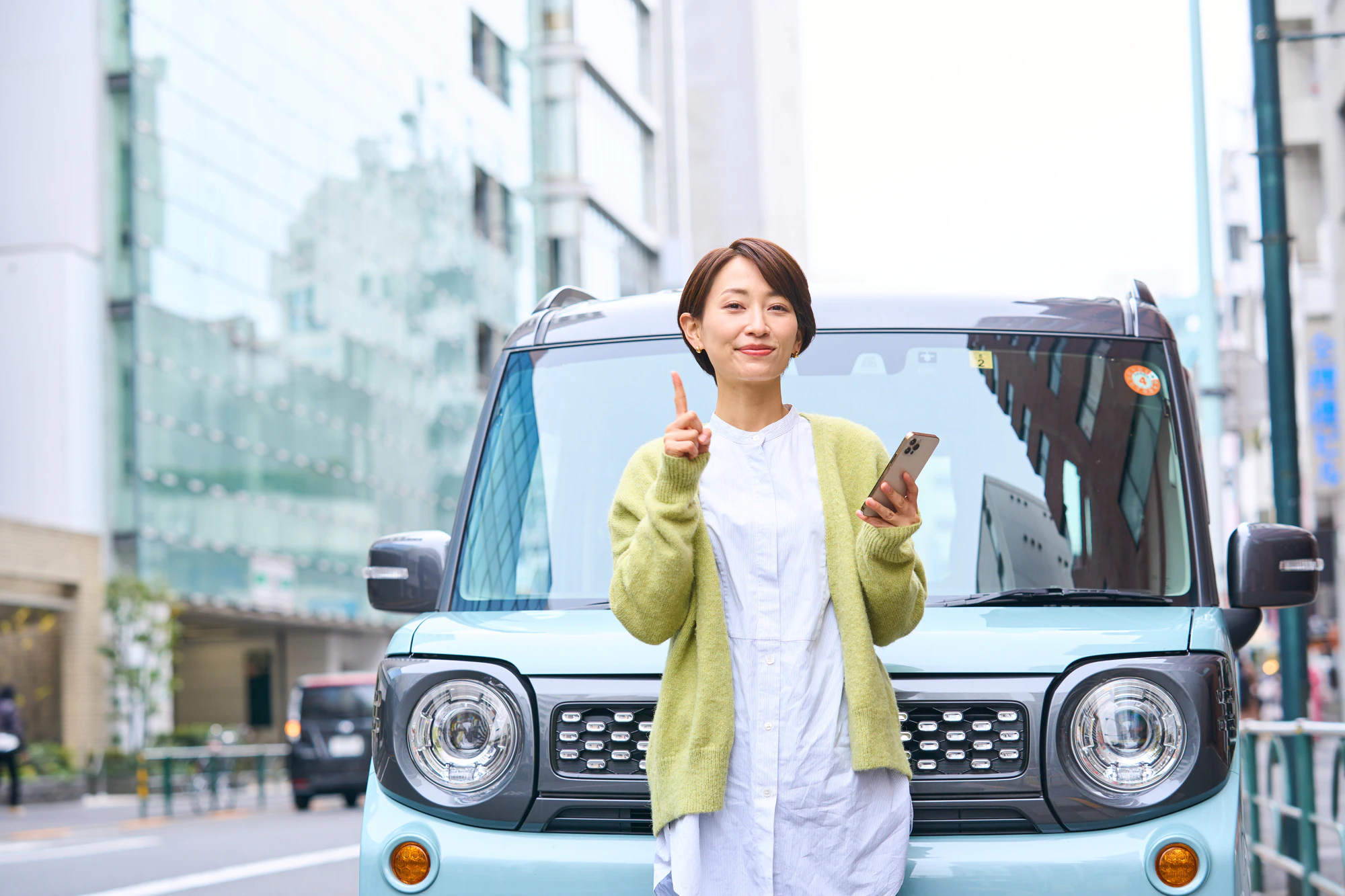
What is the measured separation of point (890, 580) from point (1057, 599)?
1.14 metres

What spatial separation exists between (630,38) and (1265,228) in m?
56.0

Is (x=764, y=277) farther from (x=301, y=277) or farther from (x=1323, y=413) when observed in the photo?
(x=301, y=277)

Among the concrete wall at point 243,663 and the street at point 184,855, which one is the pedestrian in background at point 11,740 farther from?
the concrete wall at point 243,663

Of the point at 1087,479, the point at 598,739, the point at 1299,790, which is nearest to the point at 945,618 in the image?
the point at 1087,479

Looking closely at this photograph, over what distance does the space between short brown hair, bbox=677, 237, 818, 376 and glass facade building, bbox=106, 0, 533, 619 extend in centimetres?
3151

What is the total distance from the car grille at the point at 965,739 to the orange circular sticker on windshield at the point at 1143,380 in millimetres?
1192

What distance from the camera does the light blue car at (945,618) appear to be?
354 centimetres

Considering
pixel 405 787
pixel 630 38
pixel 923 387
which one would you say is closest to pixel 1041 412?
pixel 923 387

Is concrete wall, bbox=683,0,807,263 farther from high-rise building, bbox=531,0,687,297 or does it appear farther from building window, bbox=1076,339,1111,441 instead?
building window, bbox=1076,339,1111,441

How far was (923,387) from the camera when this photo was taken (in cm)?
444

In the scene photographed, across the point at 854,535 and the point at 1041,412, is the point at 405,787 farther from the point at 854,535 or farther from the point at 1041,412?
the point at 1041,412

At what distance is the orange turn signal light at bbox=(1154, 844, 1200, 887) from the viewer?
3508 mm

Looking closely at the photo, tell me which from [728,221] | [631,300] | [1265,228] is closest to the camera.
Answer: [631,300]

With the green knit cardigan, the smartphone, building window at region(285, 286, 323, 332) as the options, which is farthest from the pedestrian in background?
the smartphone
